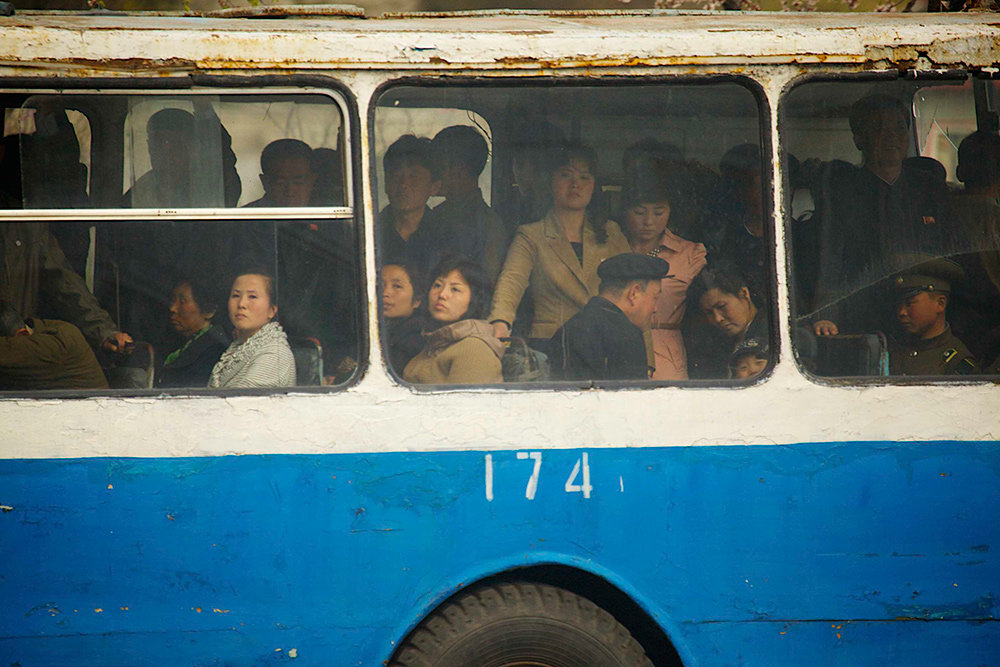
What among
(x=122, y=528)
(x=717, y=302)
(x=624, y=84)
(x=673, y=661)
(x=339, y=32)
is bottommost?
(x=673, y=661)

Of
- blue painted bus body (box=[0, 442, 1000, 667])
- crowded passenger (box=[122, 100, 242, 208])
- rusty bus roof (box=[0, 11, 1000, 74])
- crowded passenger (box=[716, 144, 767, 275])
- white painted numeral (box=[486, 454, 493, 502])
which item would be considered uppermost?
rusty bus roof (box=[0, 11, 1000, 74])

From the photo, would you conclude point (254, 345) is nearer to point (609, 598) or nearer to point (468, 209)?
point (468, 209)

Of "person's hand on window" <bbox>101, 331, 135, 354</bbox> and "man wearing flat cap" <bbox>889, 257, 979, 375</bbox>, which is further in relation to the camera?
"man wearing flat cap" <bbox>889, 257, 979, 375</bbox>

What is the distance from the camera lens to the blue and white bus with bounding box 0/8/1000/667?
104 inches

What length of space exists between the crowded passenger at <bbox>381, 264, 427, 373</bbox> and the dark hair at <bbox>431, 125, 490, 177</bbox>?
388 mm

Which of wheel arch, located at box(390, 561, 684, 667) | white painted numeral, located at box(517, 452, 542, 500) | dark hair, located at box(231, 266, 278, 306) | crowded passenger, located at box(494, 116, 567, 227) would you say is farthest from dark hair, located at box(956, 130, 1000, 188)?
dark hair, located at box(231, 266, 278, 306)

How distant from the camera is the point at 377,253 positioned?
106 inches

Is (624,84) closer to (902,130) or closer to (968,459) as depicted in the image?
(902,130)

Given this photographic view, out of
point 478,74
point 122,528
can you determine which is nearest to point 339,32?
point 478,74

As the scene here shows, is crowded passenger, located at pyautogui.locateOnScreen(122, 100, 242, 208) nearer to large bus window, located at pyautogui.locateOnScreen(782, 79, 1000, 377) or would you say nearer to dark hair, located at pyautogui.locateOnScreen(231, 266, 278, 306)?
dark hair, located at pyautogui.locateOnScreen(231, 266, 278, 306)

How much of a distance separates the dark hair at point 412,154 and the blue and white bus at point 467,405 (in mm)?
27

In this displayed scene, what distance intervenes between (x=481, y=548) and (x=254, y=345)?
0.99 meters

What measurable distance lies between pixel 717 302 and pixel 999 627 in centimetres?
142

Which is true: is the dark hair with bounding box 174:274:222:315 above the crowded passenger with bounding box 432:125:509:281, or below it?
below
